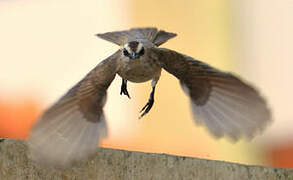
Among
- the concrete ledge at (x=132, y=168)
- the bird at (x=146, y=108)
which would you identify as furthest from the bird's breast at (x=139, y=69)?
the concrete ledge at (x=132, y=168)

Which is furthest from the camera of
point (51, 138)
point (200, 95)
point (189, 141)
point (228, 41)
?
point (228, 41)

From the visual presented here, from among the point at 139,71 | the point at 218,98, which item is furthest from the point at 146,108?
the point at 218,98

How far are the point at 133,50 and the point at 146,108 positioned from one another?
0.20 metres

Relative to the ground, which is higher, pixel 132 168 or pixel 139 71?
pixel 139 71

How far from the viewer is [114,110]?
4.77 meters

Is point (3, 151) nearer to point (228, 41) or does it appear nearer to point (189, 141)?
point (189, 141)

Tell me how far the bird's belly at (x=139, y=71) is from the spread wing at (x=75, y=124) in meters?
0.04

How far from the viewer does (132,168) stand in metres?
1.84

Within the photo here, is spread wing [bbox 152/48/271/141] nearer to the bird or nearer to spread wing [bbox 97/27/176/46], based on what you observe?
the bird

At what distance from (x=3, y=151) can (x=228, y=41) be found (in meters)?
3.57

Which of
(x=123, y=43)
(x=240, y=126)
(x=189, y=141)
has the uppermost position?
(x=123, y=43)

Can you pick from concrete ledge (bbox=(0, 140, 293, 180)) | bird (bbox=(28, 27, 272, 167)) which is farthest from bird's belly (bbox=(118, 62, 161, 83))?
concrete ledge (bbox=(0, 140, 293, 180))

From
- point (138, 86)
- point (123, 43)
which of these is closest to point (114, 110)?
point (138, 86)

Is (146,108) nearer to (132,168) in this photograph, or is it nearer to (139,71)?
(139,71)
